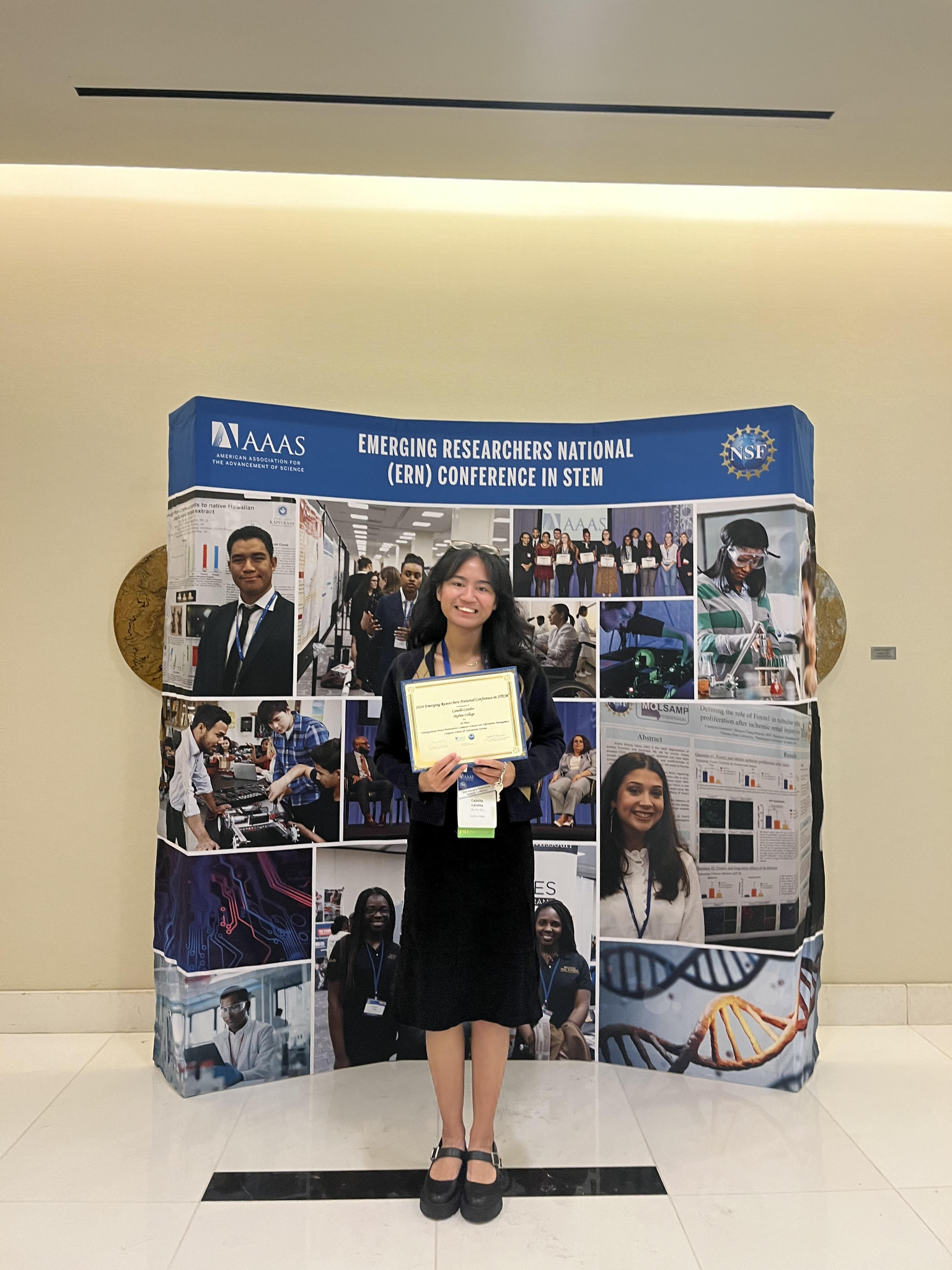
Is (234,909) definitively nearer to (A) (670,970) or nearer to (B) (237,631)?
(B) (237,631)

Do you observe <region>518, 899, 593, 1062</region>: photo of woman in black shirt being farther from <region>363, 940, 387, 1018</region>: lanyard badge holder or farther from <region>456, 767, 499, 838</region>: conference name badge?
<region>456, 767, 499, 838</region>: conference name badge

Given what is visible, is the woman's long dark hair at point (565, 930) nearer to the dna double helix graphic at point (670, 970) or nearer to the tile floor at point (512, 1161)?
the dna double helix graphic at point (670, 970)

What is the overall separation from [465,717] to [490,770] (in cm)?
17

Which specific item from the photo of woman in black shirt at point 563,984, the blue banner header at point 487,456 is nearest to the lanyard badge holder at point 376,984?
the photo of woman in black shirt at point 563,984

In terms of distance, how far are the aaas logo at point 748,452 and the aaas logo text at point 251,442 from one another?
170 cm

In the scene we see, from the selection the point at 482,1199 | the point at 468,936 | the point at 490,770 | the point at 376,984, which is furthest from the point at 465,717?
the point at 376,984

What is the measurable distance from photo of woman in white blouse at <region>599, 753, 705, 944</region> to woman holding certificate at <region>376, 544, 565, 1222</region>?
3.33ft

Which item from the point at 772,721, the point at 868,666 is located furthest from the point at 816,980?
the point at 868,666

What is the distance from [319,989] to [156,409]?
2688 millimetres

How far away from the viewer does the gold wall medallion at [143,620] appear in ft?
13.5

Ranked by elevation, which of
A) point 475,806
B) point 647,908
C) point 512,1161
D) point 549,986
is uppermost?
point 475,806

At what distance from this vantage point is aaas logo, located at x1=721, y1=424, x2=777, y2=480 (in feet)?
11.5

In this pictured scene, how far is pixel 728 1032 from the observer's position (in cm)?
353

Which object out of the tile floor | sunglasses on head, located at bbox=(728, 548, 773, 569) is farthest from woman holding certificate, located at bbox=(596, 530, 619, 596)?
the tile floor
